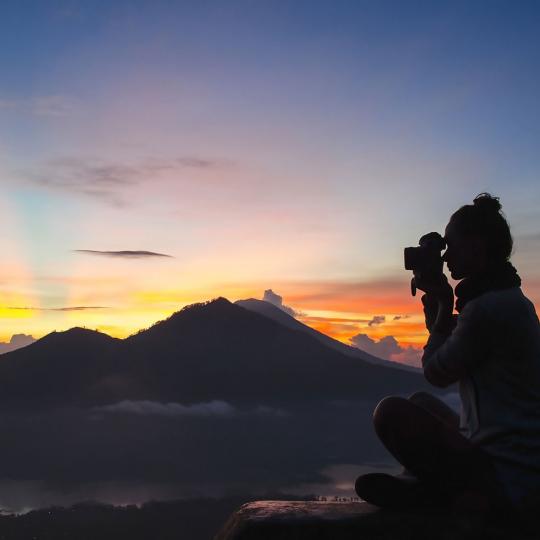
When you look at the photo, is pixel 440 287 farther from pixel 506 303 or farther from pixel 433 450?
pixel 433 450

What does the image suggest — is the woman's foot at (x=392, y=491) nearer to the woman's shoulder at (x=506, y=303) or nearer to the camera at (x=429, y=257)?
the woman's shoulder at (x=506, y=303)

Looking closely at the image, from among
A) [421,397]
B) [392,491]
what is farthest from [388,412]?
[421,397]

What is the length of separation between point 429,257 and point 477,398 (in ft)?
3.13

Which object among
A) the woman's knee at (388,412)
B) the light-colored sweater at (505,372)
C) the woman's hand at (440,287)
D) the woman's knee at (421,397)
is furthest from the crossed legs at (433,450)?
the woman's hand at (440,287)

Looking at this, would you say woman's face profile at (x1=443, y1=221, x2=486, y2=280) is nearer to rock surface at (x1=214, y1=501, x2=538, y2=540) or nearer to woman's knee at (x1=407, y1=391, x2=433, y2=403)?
woman's knee at (x1=407, y1=391, x2=433, y2=403)

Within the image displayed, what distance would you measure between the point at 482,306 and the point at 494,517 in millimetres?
1252

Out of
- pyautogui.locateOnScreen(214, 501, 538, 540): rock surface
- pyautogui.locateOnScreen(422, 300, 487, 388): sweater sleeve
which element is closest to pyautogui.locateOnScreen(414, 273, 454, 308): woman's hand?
pyautogui.locateOnScreen(422, 300, 487, 388): sweater sleeve

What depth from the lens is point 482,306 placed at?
376 centimetres

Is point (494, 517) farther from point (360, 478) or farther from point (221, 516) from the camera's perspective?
Result: point (221, 516)

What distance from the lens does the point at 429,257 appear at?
4184mm

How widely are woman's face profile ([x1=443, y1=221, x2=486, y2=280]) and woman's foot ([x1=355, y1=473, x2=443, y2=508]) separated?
138 centimetres

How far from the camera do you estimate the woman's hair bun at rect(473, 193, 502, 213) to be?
399 centimetres

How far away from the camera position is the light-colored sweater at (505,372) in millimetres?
3705

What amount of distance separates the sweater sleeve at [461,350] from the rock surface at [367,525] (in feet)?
2.70
